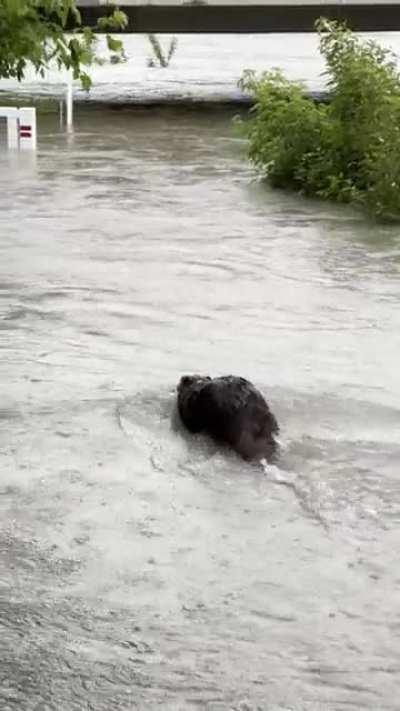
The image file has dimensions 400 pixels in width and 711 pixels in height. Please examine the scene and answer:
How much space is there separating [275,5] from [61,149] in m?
12.0

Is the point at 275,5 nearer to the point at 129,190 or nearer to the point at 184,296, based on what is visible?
the point at 129,190

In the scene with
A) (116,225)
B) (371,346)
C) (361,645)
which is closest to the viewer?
(361,645)

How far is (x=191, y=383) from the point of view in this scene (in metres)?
6.73

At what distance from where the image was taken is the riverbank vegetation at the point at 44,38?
576 cm

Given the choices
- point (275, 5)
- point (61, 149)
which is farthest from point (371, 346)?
point (275, 5)

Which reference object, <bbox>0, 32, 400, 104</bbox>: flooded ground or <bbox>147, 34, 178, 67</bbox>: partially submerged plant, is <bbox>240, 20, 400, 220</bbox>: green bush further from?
<bbox>147, 34, 178, 67</bbox>: partially submerged plant

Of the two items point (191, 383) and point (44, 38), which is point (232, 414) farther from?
point (44, 38)

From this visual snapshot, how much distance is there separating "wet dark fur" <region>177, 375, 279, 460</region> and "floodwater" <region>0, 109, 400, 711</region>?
4.9 inches

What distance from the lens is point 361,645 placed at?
4438mm

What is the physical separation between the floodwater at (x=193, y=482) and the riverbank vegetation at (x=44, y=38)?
6.17 ft

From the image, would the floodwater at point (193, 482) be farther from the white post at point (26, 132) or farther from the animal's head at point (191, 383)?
the white post at point (26, 132)

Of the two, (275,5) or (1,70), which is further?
(275,5)

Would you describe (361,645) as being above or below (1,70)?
below

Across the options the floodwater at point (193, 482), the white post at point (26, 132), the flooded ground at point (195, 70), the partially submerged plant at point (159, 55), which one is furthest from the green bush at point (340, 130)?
the partially submerged plant at point (159, 55)
